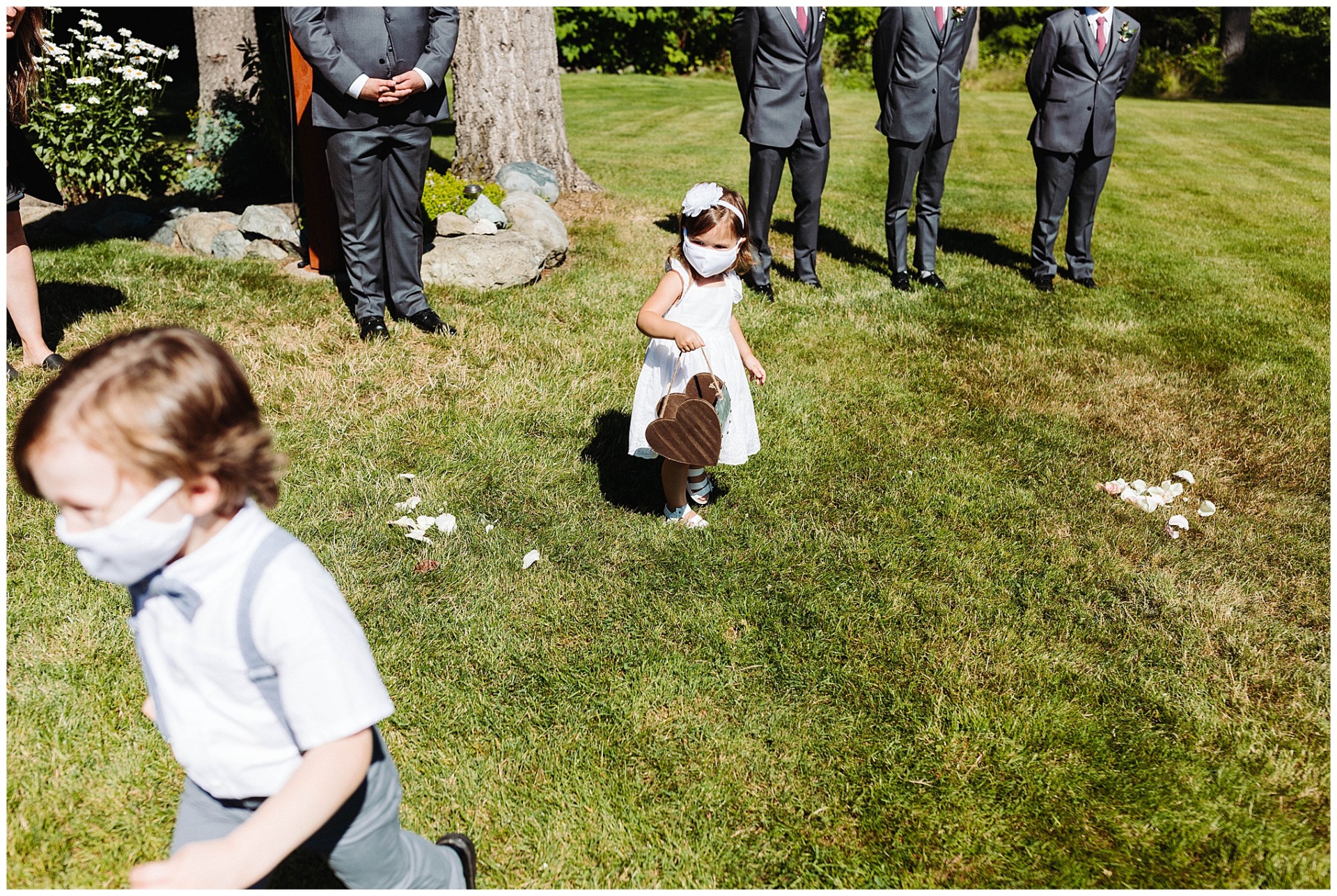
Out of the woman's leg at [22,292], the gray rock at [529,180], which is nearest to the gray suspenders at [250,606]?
the woman's leg at [22,292]

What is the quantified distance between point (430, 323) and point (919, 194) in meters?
3.94

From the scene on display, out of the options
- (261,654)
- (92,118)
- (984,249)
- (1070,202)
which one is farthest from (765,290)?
(92,118)

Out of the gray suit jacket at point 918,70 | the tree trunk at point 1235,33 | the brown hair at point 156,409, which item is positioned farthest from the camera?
the tree trunk at point 1235,33

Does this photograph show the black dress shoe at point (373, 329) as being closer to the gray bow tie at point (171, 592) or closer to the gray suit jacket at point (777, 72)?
the gray suit jacket at point (777, 72)

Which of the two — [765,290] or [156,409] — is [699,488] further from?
[765,290]

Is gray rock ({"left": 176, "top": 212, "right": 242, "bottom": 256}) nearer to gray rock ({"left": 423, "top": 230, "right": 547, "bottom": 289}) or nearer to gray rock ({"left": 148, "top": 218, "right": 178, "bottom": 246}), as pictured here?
gray rock ({"left": 148, "top": 218, "right": 178, "bottom": 246})

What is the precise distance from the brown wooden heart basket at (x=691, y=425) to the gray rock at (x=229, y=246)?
4.74m

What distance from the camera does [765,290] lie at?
675 centimetres

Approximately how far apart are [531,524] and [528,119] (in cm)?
606

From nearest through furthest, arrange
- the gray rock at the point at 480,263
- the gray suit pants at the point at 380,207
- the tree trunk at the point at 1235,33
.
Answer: the gray suit pants at the point at 380,207, the gray rock at the point at 480,263, the tree trunk at the point at 1235,33

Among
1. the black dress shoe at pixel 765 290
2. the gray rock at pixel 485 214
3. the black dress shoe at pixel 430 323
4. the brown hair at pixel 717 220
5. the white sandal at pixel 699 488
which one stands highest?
the brown hair at pixel 717 220

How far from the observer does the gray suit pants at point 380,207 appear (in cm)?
543

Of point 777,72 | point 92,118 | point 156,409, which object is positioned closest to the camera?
point 156,409

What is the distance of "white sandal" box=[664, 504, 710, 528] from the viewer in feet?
12.6
